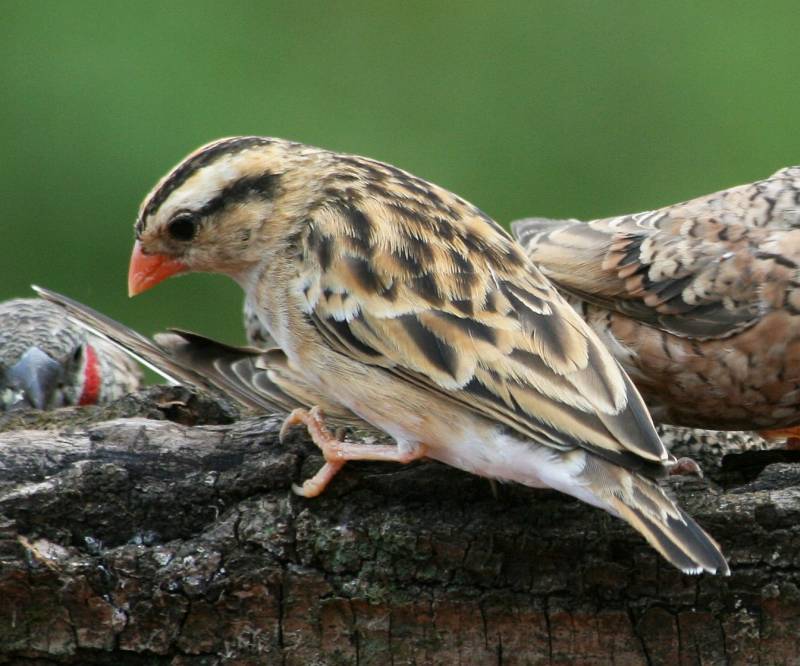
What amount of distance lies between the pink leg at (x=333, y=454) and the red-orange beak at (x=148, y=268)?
82 centimetres

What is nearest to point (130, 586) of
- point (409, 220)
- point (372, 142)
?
point (409, 220)

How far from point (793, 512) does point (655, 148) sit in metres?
6.03

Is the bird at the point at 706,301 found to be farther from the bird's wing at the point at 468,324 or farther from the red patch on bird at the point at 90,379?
the red patch on bird at the point at 90,379

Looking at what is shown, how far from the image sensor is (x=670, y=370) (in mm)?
6426

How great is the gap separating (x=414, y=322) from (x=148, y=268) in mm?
1075

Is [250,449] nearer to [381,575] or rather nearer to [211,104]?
[381,575]

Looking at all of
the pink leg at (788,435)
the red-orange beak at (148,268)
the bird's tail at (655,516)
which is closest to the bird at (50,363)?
the red-orange beak at (148,268)

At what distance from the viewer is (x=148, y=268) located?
5.86 metres

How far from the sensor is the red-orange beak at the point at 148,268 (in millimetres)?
5832

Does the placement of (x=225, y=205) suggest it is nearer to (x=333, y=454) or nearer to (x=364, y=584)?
(x=333, y=454)

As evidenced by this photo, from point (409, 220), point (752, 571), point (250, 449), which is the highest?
point (409, 220)

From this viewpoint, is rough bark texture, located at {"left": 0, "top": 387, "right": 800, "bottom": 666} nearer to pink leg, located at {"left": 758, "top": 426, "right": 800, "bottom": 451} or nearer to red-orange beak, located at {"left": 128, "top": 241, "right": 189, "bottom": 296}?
red-orange beak, located at {"left": 128, "top": 241, "right": 189, "bottom": 296}

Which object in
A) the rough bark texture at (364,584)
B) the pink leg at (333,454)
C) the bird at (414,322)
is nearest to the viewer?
the bird at (414,322)

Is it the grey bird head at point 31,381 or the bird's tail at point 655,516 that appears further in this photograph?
the grey bird head at point 31,381
